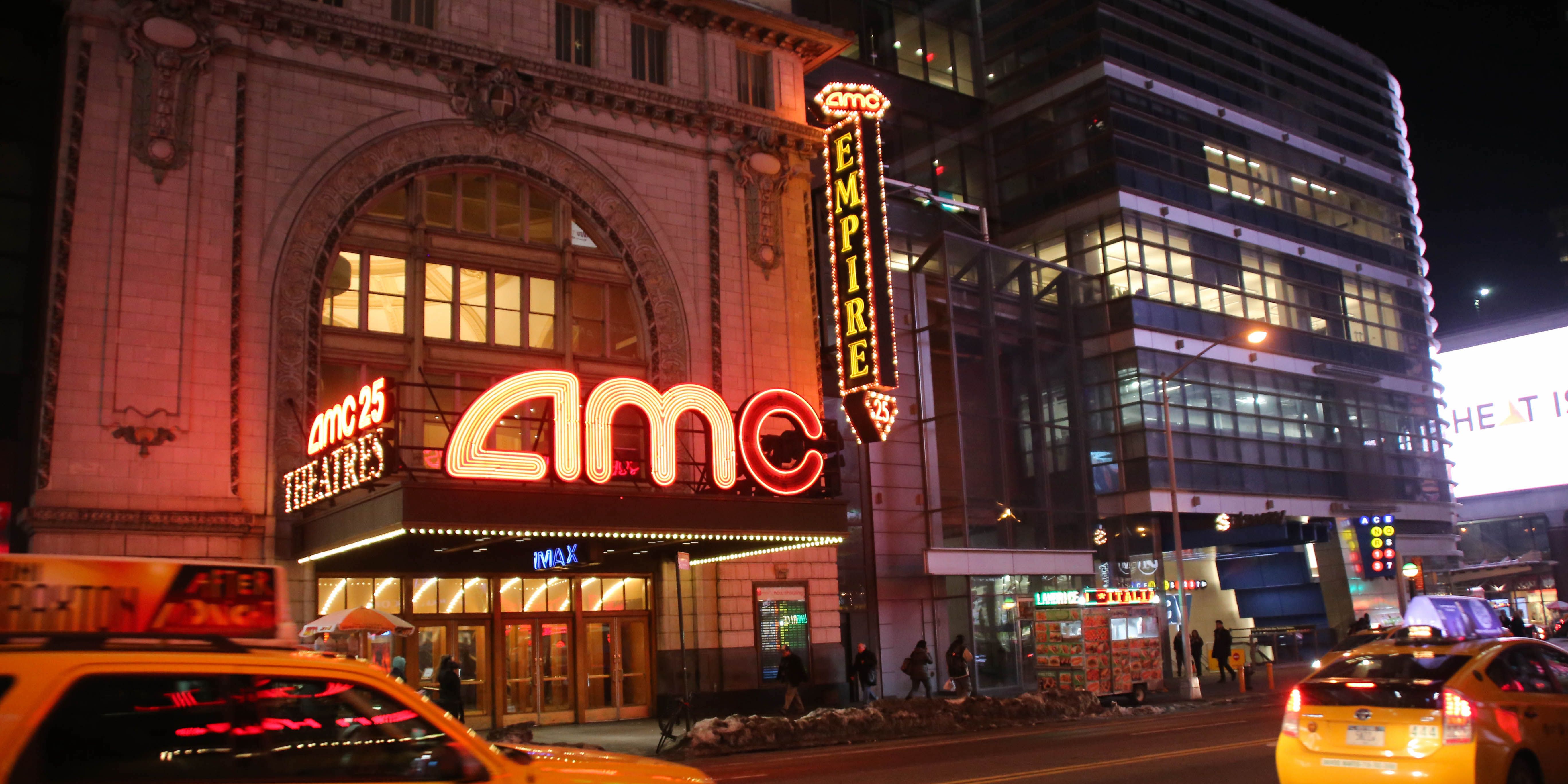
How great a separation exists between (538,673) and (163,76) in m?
14.1

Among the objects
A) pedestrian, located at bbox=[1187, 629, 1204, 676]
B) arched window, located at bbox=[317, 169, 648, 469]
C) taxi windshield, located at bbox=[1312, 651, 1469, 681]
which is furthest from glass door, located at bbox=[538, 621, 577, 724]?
taxi windshield, located at bbox=[1312, 651, 1469, 681]

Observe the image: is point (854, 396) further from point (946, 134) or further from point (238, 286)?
point (946, 134)

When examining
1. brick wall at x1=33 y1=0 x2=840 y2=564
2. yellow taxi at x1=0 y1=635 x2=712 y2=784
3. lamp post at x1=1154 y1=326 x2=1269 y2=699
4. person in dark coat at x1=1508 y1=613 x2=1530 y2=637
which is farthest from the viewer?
person in dark coat at x1=1508 y1=613 x2=1530 y2=637

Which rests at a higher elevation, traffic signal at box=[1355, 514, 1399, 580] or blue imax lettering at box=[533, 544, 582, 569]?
blue imax lettering at box=[533, 544, 582, 569]

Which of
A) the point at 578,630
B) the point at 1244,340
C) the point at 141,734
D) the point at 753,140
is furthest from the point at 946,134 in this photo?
the point at 141,734

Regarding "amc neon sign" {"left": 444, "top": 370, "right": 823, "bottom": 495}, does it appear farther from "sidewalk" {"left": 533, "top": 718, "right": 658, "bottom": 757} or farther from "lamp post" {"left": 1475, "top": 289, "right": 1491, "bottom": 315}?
"lamp post" {"left": 1475, "top": 289, "right": 1491, "bottom": 315}

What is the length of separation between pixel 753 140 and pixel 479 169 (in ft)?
23.5

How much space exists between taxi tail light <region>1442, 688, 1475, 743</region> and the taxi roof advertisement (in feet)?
30.0

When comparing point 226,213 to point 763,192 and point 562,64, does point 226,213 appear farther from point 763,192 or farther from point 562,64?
point 763,192

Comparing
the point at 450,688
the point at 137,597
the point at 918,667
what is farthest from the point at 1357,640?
the point at 137,597

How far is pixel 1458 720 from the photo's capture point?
1008 cm

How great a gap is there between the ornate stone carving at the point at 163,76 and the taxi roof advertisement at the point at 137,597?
63.9 ft

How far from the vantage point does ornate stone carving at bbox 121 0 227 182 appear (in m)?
22.8

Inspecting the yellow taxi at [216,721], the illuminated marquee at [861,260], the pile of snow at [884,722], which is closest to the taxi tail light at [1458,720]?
the yellow taxi at [216,721]
